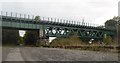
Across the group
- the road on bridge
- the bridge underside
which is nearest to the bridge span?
the bridge underside

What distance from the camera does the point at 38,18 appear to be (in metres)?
79.9

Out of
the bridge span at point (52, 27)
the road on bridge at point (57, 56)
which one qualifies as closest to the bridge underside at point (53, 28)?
the bridge span at point (52, 27)

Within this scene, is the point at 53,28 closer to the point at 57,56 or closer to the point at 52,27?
the point at 52,27

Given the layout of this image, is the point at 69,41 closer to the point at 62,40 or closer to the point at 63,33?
the point at 62,40

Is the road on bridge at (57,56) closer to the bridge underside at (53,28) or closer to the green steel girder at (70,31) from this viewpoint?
the bridge underside at (53,28)

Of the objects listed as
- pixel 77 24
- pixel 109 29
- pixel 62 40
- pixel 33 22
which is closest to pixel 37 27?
pixel 33 22

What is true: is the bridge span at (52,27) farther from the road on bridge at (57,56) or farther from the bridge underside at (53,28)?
the road on bridge at (57,56)

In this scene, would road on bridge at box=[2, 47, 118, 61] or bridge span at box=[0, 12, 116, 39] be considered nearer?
road on bridge at box=[2, 47, 118, 61]

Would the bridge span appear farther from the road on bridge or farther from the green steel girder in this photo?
the road on bridge

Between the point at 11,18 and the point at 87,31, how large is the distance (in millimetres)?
39965

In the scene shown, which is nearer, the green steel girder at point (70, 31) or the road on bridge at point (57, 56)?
the road on bridge at point (57, 56)

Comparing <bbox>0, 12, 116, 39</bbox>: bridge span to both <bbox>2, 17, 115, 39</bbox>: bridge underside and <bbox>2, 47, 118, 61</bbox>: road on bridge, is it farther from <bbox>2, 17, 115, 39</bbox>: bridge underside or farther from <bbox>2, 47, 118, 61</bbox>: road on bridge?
<bbox>2, 47, 118, 61</bbox>: road on bridge

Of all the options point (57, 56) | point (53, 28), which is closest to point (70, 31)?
point (53, 28)

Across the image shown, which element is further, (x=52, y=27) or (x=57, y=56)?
(x=52, y=27)
